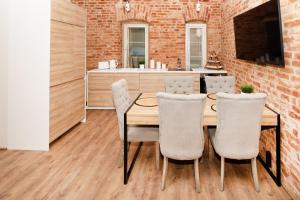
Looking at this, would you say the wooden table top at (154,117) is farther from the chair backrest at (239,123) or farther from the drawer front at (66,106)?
the drawer front at (66,106)

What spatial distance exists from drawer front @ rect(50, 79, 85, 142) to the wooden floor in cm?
34

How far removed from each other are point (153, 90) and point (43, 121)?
3194mm

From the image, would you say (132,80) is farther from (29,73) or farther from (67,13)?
(29,73)

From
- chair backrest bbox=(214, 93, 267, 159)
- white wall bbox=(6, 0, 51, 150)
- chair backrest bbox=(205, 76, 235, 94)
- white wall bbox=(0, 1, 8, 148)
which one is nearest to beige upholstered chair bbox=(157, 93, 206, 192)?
chair backrest bbox=(214, 93, 267, 159)

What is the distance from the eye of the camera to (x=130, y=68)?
746cm

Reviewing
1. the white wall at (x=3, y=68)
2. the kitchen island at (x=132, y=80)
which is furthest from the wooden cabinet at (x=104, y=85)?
the white wall at (x=3, y=68)

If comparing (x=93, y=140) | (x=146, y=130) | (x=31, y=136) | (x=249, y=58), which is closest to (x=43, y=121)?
(x=31, y=136)

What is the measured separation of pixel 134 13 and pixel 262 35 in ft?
14.0

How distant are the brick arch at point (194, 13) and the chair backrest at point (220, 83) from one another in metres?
2.84

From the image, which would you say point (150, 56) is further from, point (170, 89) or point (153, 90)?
point (170, 89)

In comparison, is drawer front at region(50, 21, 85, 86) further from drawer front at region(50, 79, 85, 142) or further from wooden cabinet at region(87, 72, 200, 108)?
wooden cabinet at region(87, 72, 200, 108)

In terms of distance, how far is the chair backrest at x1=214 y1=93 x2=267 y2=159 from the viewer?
108 inches

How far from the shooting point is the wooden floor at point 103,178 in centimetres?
285

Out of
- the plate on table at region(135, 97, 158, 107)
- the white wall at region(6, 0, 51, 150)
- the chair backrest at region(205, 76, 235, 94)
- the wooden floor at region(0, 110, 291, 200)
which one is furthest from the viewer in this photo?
the chair backrest at region(205, 76, 235, 94)
